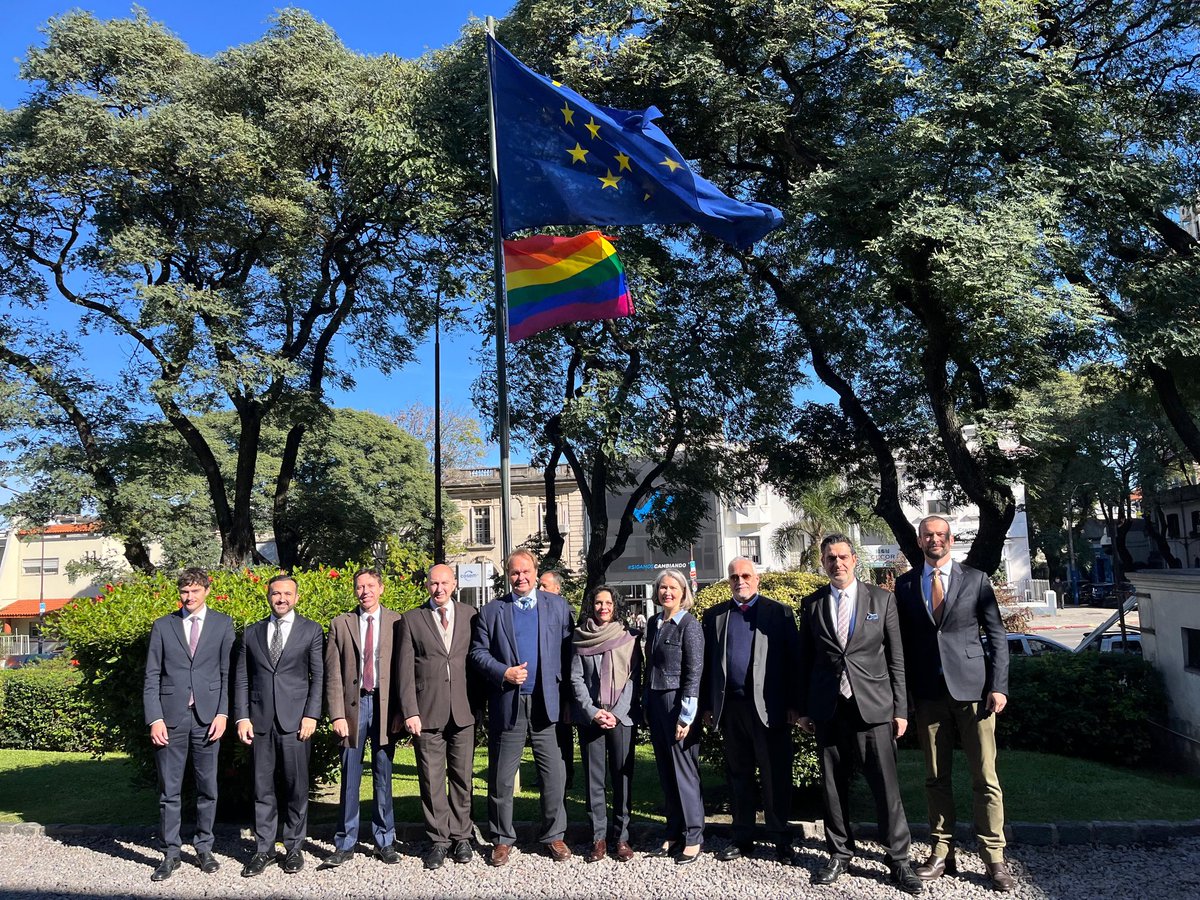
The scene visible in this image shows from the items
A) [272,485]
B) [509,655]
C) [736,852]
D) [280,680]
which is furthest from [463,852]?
[272,485]

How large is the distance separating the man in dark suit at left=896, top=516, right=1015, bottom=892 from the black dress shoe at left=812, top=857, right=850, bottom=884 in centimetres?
47

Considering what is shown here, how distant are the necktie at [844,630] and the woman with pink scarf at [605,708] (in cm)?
150

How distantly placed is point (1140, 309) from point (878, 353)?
171 inches

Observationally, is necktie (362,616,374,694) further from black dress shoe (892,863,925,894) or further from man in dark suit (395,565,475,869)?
black dress shoe (892,863,925,894)

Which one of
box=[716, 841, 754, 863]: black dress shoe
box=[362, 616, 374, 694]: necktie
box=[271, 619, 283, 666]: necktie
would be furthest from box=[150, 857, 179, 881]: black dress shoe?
box=[716, 841, 754, 863]: black dress shoe

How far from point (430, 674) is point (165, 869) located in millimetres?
2164

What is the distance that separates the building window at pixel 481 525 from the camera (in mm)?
54000

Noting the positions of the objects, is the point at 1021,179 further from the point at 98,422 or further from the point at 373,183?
the point at 98,422

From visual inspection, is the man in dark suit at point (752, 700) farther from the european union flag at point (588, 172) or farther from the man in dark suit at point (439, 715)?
the european union flag at point (588, 172)

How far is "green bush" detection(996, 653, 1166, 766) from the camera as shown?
30.9 ft

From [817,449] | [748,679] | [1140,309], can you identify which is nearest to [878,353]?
[817,449]

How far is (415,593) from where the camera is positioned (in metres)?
9.41

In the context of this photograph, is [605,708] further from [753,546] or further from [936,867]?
[753,546]

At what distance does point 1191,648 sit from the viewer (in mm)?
8867
